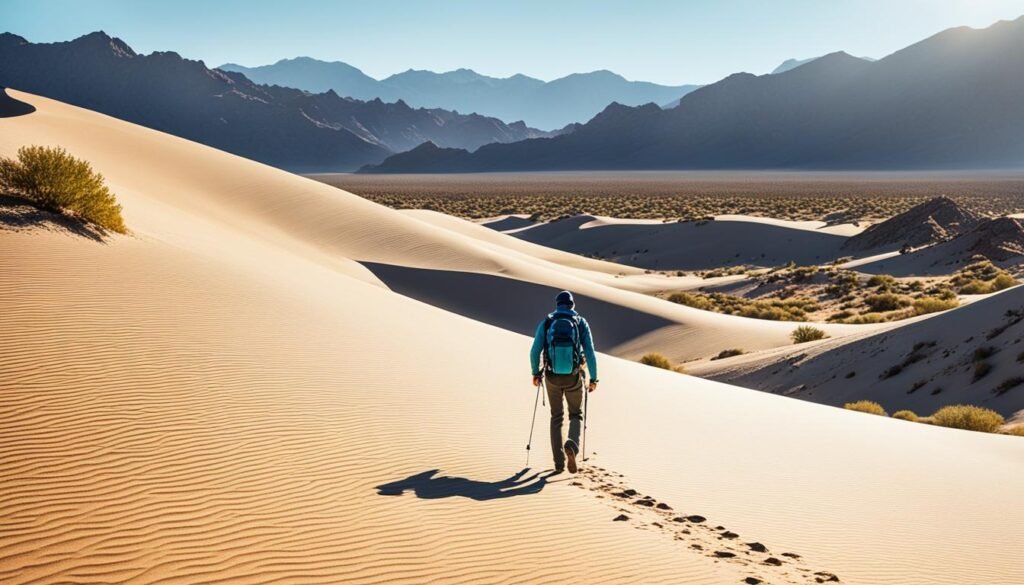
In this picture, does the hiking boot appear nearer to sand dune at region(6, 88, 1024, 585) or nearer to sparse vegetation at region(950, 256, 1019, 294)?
sand dune at region(6, 88, 1024, 585)

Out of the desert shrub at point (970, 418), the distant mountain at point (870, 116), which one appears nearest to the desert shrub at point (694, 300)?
the desert shrub at point (970, 418)

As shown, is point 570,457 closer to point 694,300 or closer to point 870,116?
point 694,300

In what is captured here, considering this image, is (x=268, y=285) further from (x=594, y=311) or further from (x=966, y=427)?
(x=594, y=311)

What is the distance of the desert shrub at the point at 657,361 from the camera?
19.6 meters

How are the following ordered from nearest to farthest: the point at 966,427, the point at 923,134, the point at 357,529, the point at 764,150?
the point at 357,529, the point at 966,427, the point at 923,134, the point at 764,150

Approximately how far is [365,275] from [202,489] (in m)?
18.7

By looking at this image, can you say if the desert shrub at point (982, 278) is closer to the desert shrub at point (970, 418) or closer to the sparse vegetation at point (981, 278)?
the sparse vegetation at point (981, 278)

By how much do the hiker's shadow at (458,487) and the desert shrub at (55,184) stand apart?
7.31 meters

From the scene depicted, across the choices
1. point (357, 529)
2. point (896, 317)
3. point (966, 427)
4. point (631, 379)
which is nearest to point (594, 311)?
point (896, 317)

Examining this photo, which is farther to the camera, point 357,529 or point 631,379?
point 631,379

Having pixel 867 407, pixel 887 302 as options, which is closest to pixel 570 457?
pixel 867 407

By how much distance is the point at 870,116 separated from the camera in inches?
6703

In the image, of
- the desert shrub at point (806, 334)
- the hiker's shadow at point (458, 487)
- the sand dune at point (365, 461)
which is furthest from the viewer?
the desert shrub at point (806, 334)

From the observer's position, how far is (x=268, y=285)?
1181 cm
